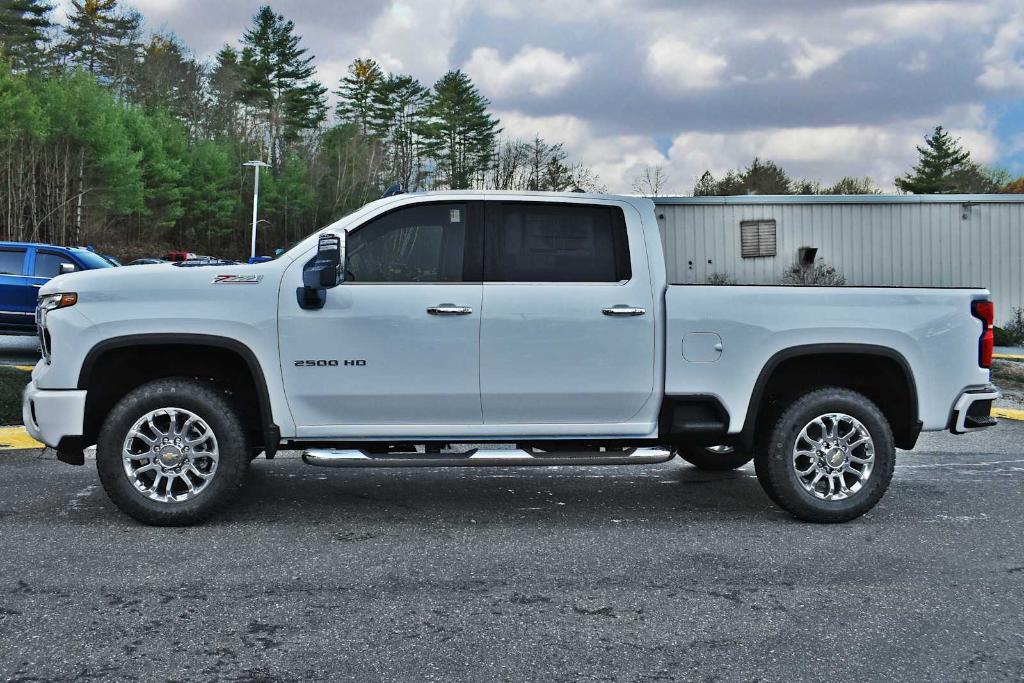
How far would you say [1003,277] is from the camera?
24734mm

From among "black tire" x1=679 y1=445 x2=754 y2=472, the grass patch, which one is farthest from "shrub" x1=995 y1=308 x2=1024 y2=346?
the grass patch

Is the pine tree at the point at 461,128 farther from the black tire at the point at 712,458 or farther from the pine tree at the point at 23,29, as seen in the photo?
the black tire at the point at 712,458

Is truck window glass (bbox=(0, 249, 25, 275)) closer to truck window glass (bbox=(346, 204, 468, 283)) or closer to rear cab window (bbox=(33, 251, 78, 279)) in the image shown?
rear cab window (bbox=(33, 251, 78, 279))

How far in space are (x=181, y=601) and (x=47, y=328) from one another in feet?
7.21

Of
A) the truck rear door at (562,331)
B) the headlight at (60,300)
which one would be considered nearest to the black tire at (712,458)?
the truck rear door at (562,331)

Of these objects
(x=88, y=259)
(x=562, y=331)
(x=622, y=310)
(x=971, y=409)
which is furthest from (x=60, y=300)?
(x=88, y=259)

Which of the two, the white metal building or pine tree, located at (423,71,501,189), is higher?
pine tree, located at (423,71,501,189)

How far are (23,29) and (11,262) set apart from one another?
5678 cm

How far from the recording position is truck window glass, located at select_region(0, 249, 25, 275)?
54.7 feet

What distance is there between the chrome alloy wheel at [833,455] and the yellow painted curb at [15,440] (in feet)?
20.4

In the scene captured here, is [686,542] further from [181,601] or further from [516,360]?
[181,601]

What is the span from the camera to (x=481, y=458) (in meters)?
5.89

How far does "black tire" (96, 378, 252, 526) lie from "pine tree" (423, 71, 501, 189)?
74.6 meters

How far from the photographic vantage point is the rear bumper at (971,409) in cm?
628
